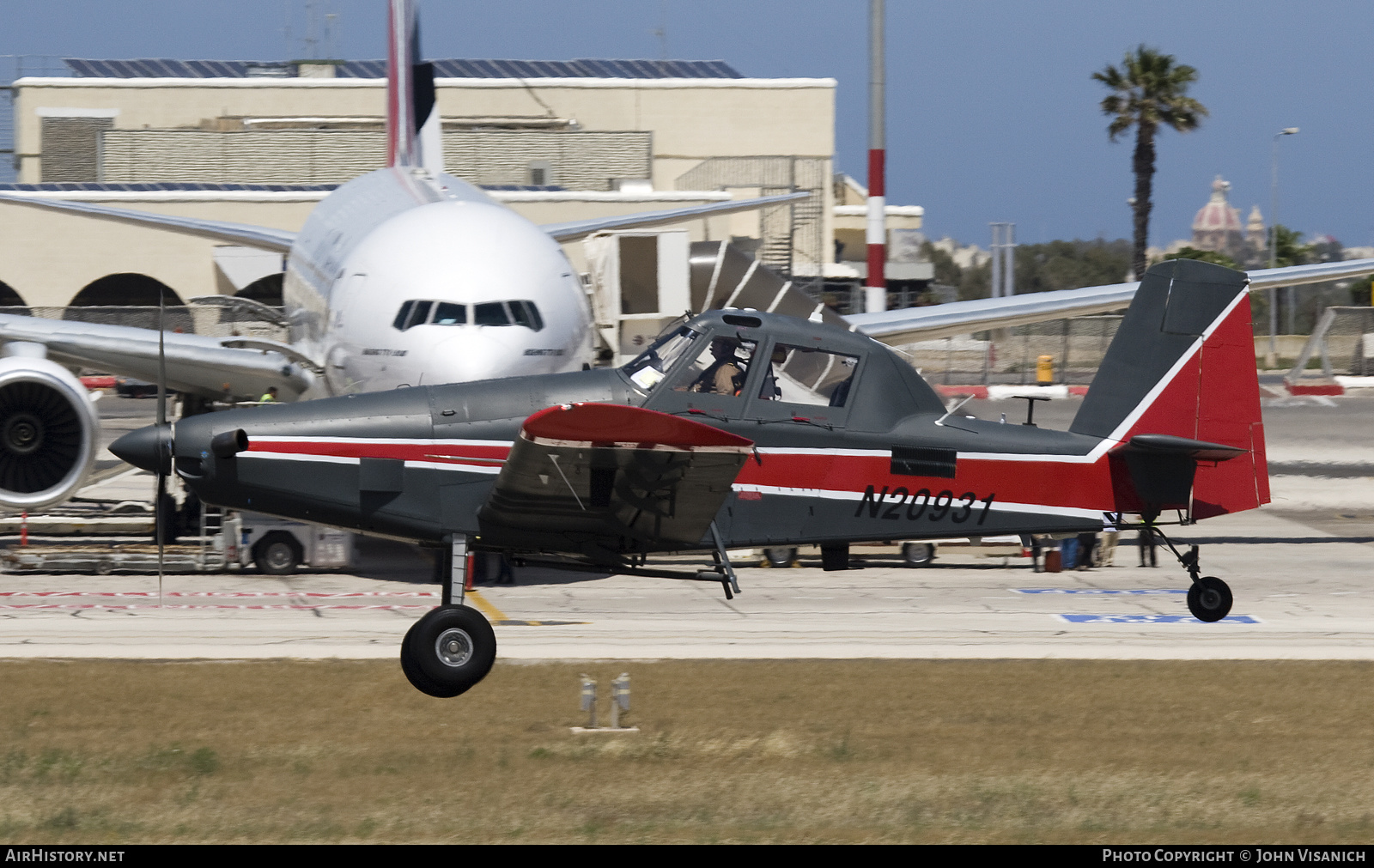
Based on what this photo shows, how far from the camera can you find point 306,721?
15703mm

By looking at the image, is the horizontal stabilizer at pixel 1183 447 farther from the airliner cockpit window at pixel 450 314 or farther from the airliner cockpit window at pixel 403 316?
the airliner cockpit window at pixel 403 316

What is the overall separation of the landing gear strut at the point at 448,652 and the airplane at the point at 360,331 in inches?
229

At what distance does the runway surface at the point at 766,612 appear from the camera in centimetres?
1900

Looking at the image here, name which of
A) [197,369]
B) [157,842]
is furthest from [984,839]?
[197,369]

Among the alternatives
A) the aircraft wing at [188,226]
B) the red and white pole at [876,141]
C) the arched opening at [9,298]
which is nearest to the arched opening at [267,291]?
the arched opening at [9,298]

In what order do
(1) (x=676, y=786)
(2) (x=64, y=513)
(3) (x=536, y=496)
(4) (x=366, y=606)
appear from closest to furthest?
1. (3) (x=536, y=496)
2. (1) (x=676, y=786)
3. (4) (x=366, y=606)
4. (2) (x=64, y=513)

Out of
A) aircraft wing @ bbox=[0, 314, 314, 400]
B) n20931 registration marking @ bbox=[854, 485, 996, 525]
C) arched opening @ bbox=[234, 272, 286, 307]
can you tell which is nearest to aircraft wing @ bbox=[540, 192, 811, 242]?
aircraft wing @ bbox=[0, 314, 314, 400]

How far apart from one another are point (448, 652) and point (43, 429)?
1218 centimetres

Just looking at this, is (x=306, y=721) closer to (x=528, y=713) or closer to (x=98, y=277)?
(x=528, y=713)

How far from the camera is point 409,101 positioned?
33875 millimetres

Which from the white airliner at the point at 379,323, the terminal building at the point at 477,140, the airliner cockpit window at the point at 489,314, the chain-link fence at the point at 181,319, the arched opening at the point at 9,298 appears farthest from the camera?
the terminal building at the point at 477,140

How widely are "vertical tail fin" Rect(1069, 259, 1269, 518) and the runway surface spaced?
541cm

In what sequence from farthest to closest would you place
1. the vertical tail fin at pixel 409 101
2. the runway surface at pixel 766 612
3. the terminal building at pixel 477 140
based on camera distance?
1. the terminal building at pixel 477 140
2. the vertical tail fin at pixel 409 101
3. the runway surface at pixel 766 612
